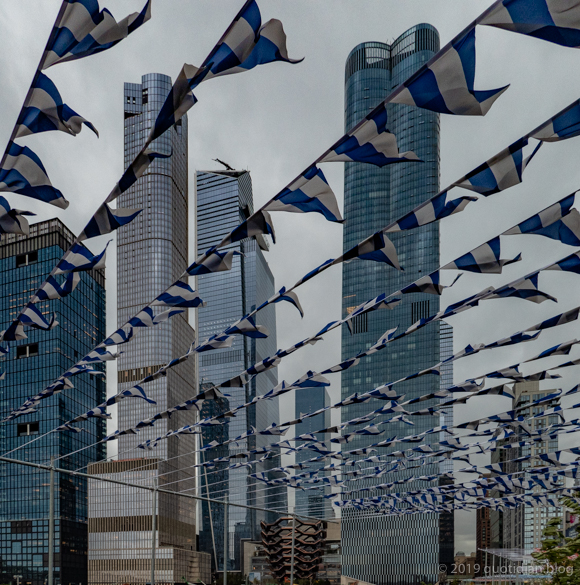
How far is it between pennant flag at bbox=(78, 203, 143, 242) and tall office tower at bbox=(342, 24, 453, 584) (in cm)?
8834

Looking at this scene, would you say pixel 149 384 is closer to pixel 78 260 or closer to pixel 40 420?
pixel 40 420

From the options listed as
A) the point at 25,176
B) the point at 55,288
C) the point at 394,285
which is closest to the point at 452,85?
the point at 25,176

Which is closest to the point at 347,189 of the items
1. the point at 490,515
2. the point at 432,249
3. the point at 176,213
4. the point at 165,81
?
the point at 432,249

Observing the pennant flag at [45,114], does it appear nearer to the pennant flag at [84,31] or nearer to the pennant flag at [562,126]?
the pennant flag at [84,31]

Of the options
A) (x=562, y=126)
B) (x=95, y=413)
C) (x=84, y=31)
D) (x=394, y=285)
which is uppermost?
(x=394, y=285)

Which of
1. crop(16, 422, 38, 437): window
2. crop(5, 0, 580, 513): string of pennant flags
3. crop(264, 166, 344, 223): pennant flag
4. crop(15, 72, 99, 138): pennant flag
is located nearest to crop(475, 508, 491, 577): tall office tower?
crop(16, 422, 38, 437): window

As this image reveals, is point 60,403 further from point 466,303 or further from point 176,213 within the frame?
point 466,303

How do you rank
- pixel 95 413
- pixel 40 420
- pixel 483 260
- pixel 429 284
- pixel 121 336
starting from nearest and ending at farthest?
A: pixel 483 260 → pixel 429 284 → pixel 121 336 → pixel 95 413 → pixel 40 420

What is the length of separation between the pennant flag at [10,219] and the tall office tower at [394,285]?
8840 centimetres

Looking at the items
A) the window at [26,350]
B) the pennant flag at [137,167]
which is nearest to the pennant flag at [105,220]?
the pennant flag at [137,167]

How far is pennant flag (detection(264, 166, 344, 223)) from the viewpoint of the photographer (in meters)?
4.21

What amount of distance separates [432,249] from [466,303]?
3752 inches

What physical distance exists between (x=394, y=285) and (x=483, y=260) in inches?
3903

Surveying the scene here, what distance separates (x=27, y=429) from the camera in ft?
300
